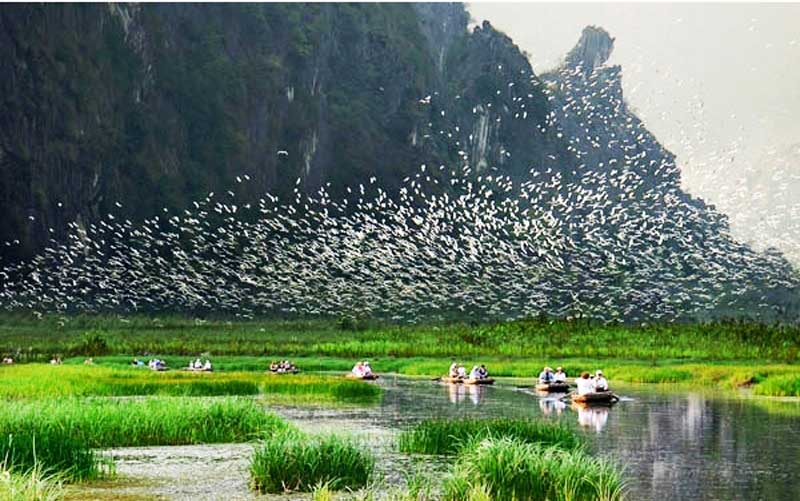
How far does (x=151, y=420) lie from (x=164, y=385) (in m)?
19.2

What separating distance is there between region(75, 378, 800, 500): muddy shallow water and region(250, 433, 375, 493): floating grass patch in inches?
26.7

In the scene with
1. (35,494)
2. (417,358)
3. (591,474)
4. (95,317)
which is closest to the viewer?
(35,494)

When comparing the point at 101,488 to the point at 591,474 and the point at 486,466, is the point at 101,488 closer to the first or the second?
the point at 486,466

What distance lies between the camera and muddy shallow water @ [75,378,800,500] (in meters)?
28.3

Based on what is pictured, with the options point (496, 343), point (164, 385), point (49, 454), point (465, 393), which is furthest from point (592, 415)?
point (496, 343)

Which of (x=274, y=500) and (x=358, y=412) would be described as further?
(x=358, y=412)

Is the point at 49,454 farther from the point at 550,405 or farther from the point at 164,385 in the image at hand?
the point at 550,405

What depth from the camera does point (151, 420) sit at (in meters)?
36.5

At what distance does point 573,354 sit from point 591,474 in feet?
224

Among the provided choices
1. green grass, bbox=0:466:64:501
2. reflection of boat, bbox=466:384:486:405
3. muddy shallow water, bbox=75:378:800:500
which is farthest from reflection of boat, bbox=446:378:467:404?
green grass, bbox=0:466:64:501

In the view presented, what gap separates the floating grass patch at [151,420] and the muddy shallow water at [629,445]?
96 cm

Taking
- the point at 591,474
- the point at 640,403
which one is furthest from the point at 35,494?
the point at 640,403

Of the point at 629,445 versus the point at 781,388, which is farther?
the point at 781,388

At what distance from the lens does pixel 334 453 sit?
2744 cm
